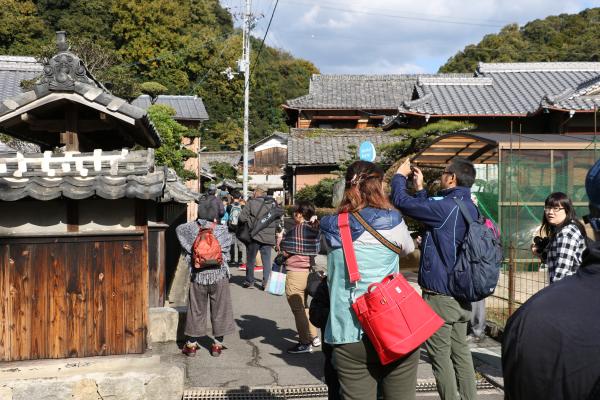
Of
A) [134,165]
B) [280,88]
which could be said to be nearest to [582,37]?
[280,88]

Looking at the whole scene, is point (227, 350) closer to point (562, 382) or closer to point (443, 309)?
point (443, 309)

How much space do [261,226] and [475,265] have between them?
7.32 metres

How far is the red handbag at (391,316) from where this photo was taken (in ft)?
10.5

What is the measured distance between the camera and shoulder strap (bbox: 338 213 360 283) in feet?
11.1

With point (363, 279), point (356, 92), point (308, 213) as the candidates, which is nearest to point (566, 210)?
point (363, 279)

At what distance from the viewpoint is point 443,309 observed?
4.32 meters

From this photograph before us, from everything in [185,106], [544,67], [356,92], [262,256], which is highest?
[356,92]

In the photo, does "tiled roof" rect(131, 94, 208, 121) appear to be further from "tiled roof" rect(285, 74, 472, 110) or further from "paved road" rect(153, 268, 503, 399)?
"paved road" rect(153, 268, 503, 399)

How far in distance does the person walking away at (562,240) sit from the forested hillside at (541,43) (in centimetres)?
3856

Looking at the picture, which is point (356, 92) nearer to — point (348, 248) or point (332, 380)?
point (332, 380)

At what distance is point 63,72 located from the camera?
19.5 feet

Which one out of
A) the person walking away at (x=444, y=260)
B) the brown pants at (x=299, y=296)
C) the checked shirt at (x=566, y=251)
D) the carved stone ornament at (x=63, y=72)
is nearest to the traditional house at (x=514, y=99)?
the brown pants at (x=299, y=296)

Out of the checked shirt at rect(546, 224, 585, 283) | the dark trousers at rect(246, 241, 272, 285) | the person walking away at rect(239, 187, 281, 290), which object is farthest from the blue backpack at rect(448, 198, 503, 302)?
the dark trousers at rect(246, 241, 272, 285)

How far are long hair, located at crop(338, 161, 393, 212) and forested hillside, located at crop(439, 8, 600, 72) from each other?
40.5 metres
